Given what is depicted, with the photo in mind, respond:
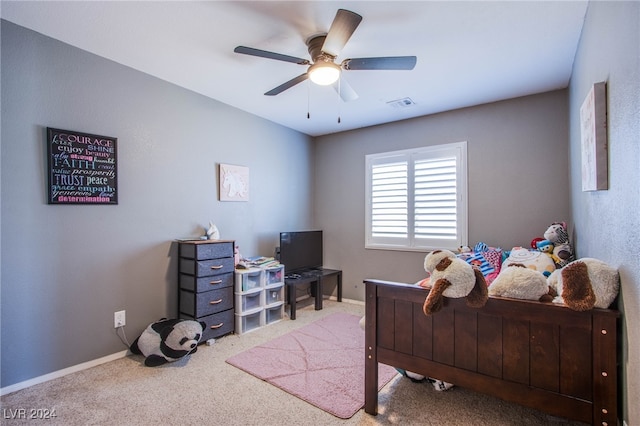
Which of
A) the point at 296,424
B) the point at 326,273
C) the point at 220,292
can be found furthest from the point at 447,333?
the point at 326,273

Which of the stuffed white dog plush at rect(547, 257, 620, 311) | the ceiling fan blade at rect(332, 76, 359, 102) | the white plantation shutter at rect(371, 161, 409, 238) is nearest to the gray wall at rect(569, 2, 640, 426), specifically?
the stuffed white dog plush at rect(547, 257, 620, 311)

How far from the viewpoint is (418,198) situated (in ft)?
12.8

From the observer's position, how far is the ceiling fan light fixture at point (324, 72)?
212 centimetres

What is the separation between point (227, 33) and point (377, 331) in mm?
2204

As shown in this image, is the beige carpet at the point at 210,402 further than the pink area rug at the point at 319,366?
No

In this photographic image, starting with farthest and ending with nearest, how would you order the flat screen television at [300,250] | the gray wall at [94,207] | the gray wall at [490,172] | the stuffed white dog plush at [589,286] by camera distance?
the flat screen television at [300,250], the gray wall at [490,172], the gray wall at [94,207], the stuffed white dog plush at [589,286]

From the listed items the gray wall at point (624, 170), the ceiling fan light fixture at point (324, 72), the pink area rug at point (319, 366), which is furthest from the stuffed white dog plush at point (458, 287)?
the ceiling fan light fixture at point (324, 72)

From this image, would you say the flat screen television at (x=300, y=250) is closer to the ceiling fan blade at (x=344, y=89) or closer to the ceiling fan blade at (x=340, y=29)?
the ceiling fan blade at (x=344, y=89)

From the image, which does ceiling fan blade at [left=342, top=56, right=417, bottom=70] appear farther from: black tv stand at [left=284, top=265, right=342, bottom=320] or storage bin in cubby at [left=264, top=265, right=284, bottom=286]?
black tv stand at [left=284, top=265, right=342, bottom=320]

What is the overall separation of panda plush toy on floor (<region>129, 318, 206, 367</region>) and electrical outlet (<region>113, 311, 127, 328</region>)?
0.18 metres

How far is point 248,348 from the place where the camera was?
9.34 ft

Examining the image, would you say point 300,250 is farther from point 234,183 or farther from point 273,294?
point 234,183

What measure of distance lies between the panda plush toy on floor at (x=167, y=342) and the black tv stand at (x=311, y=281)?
120cm

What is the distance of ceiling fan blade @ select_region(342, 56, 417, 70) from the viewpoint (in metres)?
2.03
